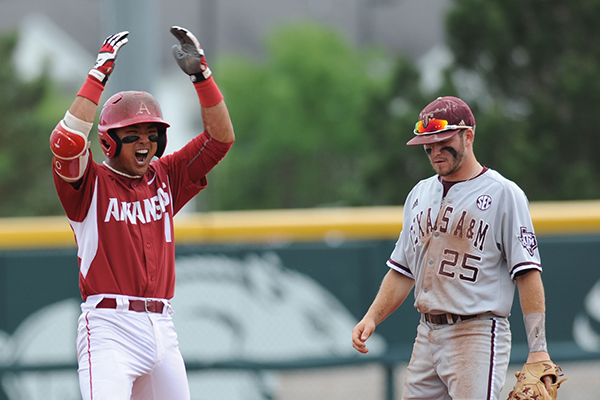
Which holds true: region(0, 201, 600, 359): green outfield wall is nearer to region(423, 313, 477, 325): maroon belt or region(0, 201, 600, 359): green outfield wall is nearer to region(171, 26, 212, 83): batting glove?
region(423, 313, 477, 325): maroon belt

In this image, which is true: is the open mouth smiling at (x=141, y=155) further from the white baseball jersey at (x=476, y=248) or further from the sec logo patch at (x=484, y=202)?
the sec logo patch at (x=484, y=202)

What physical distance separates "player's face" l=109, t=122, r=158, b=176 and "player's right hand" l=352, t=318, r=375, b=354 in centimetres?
128

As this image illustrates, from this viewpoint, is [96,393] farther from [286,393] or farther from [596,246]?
[596,246]

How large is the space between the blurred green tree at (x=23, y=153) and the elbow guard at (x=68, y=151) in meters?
19.5

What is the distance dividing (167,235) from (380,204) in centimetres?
1239

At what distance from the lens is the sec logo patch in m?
3.67

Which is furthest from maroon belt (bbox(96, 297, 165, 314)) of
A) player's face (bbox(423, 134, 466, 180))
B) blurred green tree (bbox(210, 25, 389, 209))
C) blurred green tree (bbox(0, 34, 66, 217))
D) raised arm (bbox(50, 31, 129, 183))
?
blurred green tree (bbox(210, 25, 389, 209))

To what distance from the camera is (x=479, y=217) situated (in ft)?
12.1

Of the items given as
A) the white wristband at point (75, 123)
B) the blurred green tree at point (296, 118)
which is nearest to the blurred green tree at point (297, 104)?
the blurred green tree at point (296, 118)

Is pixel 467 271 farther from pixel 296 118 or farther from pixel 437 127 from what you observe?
pixel 296 118

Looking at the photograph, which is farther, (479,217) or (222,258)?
(222,258)

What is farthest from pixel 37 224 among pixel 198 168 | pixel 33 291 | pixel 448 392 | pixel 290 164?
pixel 290 164

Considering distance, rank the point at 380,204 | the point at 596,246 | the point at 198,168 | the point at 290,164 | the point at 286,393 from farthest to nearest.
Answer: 1. the point at 290,164
2. the point at 380,204
3. the point at 286,393
4. the point at 596,246
5. the point at 198,168

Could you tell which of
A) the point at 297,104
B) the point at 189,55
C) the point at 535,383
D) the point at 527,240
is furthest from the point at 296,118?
the point at 535,383
